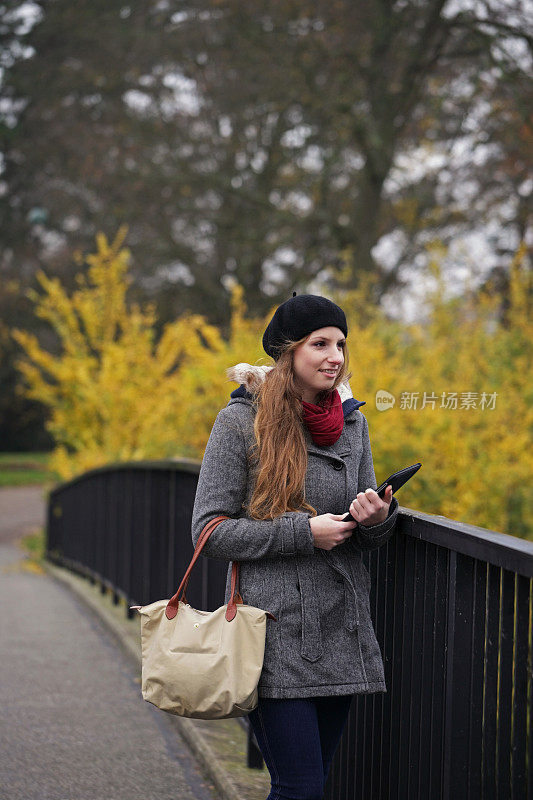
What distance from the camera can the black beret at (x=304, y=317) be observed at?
2.79 metres

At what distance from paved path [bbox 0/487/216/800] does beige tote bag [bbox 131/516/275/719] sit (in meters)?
1.78

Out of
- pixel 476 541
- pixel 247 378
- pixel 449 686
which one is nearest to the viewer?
pixel 476 541

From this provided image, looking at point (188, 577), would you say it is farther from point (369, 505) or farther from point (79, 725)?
point (79, 725)

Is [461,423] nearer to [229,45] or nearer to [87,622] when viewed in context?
[87,622]

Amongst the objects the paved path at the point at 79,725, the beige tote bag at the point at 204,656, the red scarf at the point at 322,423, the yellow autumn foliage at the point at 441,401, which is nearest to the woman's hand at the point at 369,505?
the red scarf at the point at 322,423

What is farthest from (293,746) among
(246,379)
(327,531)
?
(246,379)

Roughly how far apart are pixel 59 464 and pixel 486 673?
42.5 feet

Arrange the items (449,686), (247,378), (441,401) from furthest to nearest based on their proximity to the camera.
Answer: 1. (441,401)
2. (247,378)
3. (449,686)

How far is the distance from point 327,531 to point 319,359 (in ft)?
1.51

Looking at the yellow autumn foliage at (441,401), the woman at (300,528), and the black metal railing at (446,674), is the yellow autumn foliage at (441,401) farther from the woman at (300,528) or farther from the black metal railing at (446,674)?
the woman at (300,528)

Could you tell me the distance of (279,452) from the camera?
106 inches

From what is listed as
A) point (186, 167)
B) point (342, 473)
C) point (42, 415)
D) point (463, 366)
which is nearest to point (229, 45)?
point (186, 167)

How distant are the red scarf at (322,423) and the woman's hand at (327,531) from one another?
0.24 meters

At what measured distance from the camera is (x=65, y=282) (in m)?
26.8
